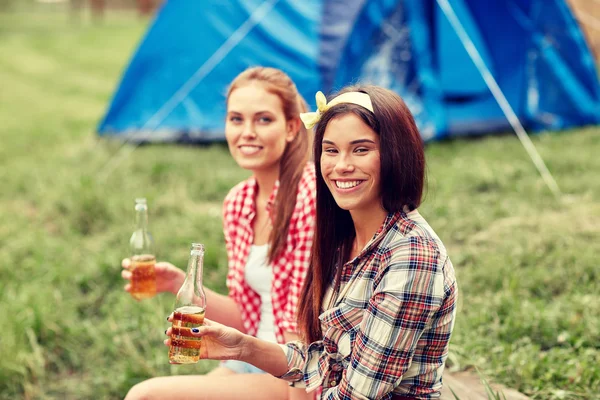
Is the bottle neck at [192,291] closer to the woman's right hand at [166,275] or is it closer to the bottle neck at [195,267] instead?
the bottle neck at [195,267]

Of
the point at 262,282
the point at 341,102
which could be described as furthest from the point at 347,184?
the point at 262,282

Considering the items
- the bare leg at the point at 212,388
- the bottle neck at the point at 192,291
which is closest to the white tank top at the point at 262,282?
the bare leg at the point at 212,388

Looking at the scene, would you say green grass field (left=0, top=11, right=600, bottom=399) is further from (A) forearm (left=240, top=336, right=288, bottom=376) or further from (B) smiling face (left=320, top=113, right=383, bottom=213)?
(A) forearm (left=240, top=336, right=288, bottom=376)

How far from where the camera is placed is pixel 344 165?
1.93 metres

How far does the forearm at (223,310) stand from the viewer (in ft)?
8.59

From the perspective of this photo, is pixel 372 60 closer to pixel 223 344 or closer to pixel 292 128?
pixel 292 128

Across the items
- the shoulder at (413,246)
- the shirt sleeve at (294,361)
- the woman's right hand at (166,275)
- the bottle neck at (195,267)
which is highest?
the shoulder at (413,246)

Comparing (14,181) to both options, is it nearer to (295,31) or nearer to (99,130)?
(99,130)

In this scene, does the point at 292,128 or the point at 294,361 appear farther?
the point at 292,128

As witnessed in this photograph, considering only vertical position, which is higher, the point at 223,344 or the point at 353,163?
the point at 353,163

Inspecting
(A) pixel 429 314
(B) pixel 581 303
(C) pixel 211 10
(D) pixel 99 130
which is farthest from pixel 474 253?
(D) pixel 99 130

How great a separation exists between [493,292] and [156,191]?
116 inches

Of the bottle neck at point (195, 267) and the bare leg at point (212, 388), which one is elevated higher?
the bottle neck at point (195, 267)

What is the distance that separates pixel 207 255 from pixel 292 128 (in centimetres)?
180
